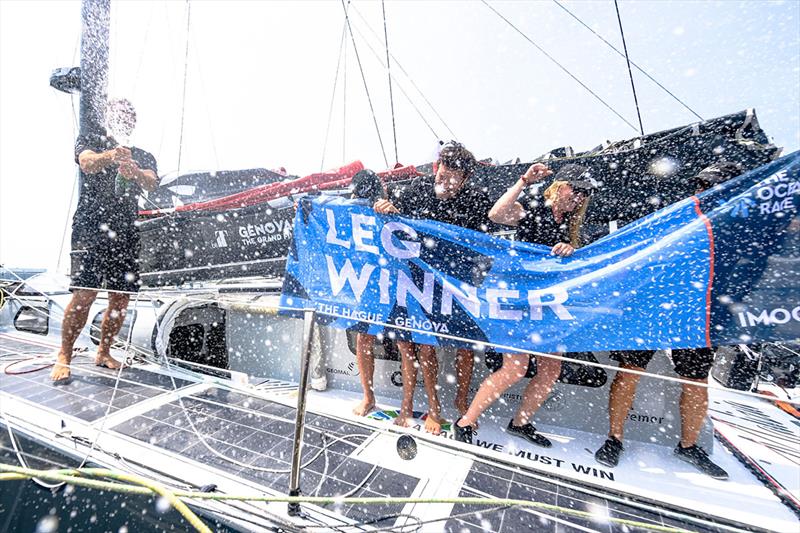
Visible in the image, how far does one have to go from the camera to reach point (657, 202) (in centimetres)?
245

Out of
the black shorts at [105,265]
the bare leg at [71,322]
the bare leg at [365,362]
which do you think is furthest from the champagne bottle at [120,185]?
the bare leg at [365,362]

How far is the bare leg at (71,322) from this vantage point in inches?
118

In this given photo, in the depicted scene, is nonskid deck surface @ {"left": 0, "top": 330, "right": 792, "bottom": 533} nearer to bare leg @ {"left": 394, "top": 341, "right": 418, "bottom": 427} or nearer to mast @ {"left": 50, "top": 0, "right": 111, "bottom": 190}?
bare leg @ {"left": 394, "top": 341, "right": 418, "bottom": 427}

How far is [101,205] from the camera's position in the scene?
306 centimetres

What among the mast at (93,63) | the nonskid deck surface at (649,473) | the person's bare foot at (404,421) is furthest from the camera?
the mast at (93,63)

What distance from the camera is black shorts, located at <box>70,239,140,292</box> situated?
9.87 feet

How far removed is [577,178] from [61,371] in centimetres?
471

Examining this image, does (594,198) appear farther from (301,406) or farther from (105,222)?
(105,222)

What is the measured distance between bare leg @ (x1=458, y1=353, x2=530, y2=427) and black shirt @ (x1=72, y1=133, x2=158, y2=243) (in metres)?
3.47

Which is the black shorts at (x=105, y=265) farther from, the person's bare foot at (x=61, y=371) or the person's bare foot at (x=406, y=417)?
the person's bare foot at (x=406, y=417)

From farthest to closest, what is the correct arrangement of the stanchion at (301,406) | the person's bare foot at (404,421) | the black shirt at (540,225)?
the person's bare foot at (404,421), the black shirt at (540,225), the stanchion at (301,406)

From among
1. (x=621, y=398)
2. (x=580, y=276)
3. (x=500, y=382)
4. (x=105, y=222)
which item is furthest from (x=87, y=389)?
(x=621, y=398)

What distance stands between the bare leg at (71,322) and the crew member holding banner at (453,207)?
2.83m

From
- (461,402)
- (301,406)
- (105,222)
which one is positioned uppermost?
(105,222)
